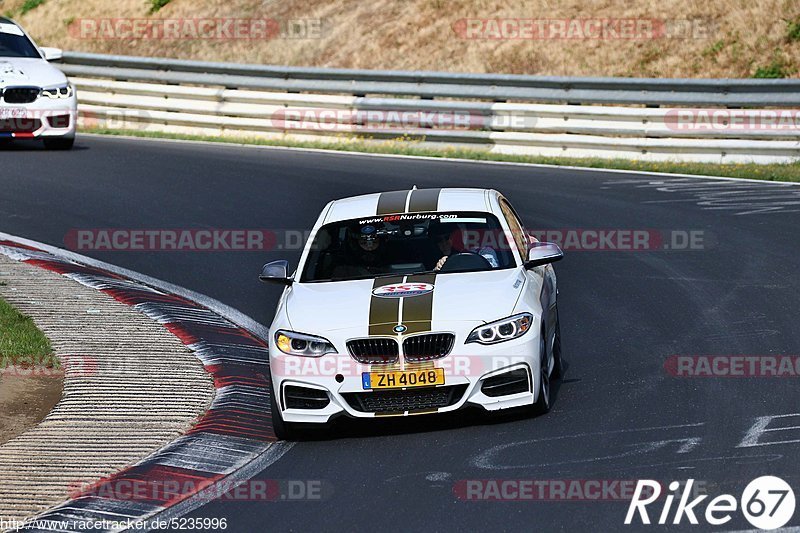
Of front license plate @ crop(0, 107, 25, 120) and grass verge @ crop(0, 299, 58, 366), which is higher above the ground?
front license plate @ crop(0, 107, 25, 120)

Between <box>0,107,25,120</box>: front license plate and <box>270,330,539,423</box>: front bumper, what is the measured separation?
45.2 feet

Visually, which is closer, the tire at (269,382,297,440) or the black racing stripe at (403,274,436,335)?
the black racing stripe at (403,274,436,335)

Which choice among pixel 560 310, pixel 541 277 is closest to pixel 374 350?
pixel 541 277

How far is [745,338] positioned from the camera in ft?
34.9

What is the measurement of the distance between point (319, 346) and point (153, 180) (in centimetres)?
1096

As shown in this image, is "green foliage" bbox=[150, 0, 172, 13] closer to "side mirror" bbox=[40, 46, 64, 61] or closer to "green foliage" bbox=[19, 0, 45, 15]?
"green foliage" bbox=[19, 0, 45, 15]

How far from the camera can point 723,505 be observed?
269 inches

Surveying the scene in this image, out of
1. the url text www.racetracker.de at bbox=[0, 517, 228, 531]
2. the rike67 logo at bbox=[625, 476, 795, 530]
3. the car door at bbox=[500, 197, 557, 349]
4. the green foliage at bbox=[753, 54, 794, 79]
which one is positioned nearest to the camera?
the rike67 logo at bbox=[625, 476, 795, 530]

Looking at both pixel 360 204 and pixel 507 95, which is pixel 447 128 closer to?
pixel 507 95

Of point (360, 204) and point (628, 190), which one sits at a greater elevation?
point (360, 204)

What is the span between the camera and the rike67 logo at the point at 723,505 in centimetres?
661

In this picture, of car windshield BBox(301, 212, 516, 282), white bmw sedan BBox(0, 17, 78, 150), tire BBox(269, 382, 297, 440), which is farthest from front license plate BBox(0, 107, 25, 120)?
tire BBox(269, 382, 297, 440)

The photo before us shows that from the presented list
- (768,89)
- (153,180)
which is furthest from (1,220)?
(768,89)

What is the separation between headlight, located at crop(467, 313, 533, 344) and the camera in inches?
339
